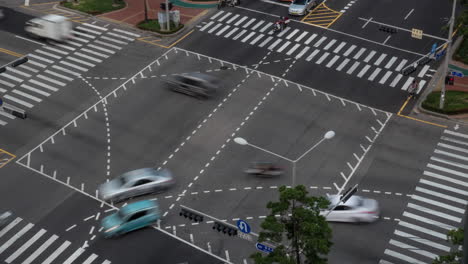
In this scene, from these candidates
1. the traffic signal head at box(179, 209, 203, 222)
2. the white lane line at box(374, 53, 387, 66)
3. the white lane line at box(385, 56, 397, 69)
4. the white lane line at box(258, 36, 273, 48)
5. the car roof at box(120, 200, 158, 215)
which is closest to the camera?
the car roof at box(120, 200, 158, 215)

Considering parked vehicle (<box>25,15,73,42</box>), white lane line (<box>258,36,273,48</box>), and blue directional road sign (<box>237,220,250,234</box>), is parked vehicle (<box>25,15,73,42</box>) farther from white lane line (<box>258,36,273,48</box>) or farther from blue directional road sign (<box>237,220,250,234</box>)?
blue directional road sign (<box>237,220,250,234</box>)

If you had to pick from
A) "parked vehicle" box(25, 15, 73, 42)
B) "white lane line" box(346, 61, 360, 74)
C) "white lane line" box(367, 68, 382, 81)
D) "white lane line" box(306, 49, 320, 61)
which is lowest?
"white lane line" box(367, 68, 382, 81)

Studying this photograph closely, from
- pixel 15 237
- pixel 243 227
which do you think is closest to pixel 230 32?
pixel 243 227

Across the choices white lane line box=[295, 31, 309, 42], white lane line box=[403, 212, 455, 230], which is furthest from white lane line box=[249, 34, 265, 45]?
white lane line box=[403, 212, 455, 230]

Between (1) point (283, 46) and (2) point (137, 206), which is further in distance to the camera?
Answer: (1) point (283, 46)

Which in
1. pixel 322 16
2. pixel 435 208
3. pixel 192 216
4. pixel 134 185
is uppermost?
pixel 322 16

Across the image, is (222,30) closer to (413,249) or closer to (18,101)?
(18,101)

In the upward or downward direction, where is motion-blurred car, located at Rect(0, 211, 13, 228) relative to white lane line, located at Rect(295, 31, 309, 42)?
downward

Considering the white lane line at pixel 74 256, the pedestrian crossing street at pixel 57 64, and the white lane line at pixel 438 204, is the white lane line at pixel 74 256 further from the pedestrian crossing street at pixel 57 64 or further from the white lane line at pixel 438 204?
the white lane line at pixel 438 204
